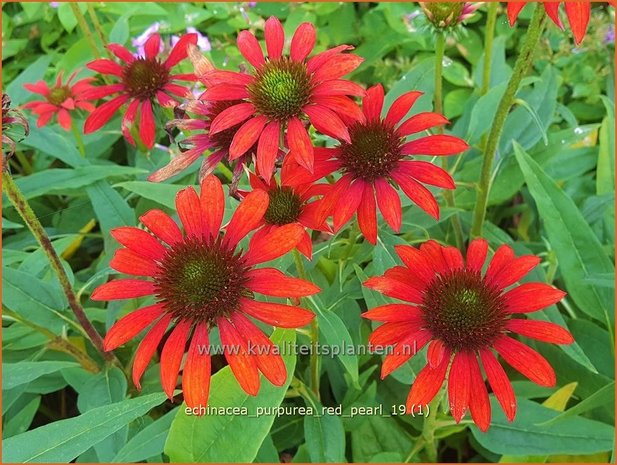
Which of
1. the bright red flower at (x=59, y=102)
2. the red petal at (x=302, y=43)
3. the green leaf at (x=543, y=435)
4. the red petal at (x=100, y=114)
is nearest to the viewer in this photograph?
the red petal at (x=302, y=43)

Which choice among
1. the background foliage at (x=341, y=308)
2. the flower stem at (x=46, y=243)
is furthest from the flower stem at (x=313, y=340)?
the flower stem at (x=46, y=243)

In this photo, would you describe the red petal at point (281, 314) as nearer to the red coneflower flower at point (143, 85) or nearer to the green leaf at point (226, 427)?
the green leaf at point (226, 427)

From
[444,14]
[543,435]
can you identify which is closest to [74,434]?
[543,435]

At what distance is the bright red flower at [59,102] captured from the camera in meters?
1.14

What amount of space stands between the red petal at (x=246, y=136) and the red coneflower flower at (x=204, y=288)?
39mm

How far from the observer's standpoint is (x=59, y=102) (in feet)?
3.89

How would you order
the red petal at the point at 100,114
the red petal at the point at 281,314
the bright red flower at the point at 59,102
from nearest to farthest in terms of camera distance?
1. the red petal at the point at 281,314
2. the red petal at the point at 100,114
3. the bright red flower at the point at 59,102

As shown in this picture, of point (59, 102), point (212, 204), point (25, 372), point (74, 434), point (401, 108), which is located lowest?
point (74, 434)

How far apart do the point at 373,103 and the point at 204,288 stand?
0.28 meters

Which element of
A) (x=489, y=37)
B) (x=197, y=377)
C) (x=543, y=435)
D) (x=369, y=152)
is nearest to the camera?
(x=197, y=377)

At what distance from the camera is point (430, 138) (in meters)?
0.72

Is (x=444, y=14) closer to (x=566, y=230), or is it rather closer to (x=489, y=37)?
(x=489, y=37)

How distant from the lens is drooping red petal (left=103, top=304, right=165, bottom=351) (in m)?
0.63

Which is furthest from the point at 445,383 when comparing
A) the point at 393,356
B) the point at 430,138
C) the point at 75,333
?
the point at 75,333
